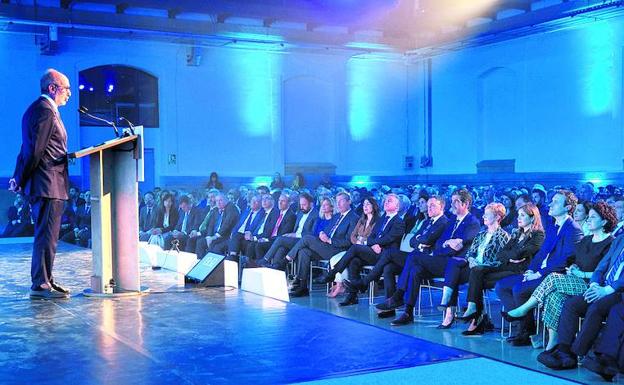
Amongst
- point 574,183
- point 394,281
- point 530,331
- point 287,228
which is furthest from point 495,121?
point 530,331

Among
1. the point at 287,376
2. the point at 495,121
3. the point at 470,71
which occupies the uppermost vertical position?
the point at 470,71

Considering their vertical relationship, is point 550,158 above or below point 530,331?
above

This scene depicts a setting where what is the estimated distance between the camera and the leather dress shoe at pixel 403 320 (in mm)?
6070

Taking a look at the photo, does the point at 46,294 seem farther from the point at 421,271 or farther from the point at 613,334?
the point at 613,334

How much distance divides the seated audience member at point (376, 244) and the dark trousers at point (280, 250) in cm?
94

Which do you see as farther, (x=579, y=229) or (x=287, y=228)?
(x=287, y=228)

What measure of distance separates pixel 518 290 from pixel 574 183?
9803 mm

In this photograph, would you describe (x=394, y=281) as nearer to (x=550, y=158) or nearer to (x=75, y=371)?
(x=75, y=371)

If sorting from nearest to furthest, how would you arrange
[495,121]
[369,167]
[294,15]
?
[294,15], [495,121], [369,167]

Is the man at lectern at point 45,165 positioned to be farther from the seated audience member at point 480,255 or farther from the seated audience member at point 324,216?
the seated audience member at point 324,216

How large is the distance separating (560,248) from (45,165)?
3563mm

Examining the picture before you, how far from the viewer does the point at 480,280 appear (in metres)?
5.63

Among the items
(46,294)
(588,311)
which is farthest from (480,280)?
(46,294)

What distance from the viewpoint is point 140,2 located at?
14125 millimetres
